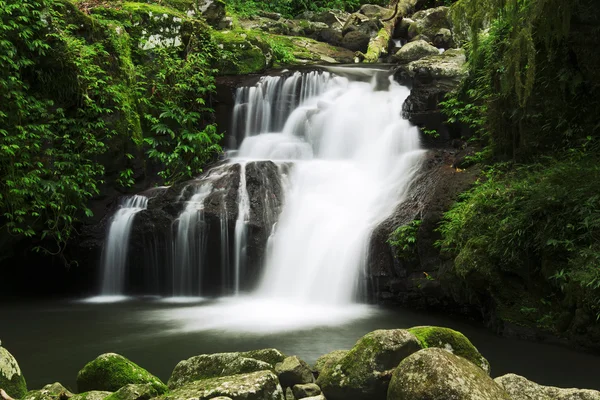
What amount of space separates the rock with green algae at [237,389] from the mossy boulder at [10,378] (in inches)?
56.8

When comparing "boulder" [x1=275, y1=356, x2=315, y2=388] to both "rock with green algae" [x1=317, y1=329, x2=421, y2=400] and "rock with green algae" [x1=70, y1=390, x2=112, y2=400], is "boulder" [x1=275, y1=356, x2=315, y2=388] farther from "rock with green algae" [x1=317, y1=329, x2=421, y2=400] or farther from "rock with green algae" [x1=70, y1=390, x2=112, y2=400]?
"rock with green algae" [x1=70, y1=390, x2=112, y2=400]

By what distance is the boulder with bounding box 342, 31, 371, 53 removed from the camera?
66.7 feet

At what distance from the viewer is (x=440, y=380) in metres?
3.18

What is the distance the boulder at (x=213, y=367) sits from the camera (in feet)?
13.8

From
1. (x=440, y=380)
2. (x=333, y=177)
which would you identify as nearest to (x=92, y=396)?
(x=440, y=380)

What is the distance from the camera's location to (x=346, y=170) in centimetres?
1157

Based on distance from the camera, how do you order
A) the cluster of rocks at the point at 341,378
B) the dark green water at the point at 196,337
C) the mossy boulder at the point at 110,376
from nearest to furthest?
the cluster of rocks at the point at 341,378 → the mossy boulder at the point at 110,376 → the dark green water at the point at 196,337

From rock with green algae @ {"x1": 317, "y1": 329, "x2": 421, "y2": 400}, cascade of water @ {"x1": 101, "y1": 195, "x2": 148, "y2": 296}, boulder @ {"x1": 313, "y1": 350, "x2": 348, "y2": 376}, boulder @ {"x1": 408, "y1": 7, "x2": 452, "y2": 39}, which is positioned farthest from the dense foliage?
boulder @ {"x1": 408, "y1": 7, "x2": 452, "y2": 39}

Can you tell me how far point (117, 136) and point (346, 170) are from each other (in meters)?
4.96

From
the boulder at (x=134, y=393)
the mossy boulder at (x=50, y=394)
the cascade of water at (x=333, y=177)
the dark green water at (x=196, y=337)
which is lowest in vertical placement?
the dark green water at (x=196, y=337)

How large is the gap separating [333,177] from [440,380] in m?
8.29

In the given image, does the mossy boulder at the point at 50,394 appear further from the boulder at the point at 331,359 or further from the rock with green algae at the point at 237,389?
the boulder at the point at 331,359

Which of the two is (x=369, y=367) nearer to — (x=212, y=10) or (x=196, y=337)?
(x=196, y=337)

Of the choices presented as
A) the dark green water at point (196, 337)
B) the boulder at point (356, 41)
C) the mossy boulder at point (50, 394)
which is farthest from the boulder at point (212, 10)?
the mossy boulder at point (50, 394)
